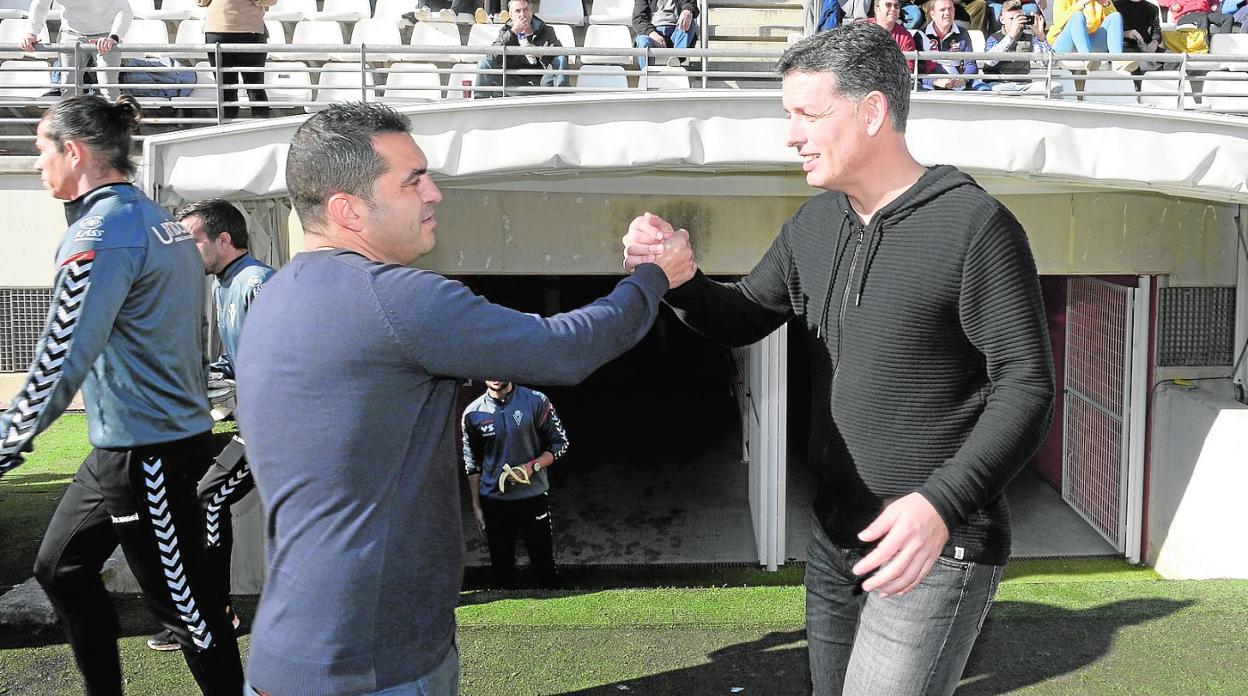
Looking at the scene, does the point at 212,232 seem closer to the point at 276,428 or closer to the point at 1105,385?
the point at 276,428

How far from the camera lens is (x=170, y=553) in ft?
10.1

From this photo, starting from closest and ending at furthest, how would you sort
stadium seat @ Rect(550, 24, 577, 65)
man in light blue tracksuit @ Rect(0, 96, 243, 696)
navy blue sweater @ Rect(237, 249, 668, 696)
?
navy blue sweater @ Rect(237, 249, 668, 696) < man in light blue tracksuit @ Rect(0, 96, 243, 696) < stadium seat @ Rect(550, 24, 577, 65)

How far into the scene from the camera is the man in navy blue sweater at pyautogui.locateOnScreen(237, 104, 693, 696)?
5.81 feet

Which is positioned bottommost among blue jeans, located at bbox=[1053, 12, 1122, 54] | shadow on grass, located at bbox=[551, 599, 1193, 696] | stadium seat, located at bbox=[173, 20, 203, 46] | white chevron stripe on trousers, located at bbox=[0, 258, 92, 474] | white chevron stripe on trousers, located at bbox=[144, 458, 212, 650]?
shadow on grass, located at bbox=[551, 599, 1193, 696]

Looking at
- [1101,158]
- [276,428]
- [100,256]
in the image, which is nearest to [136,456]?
[100,256]

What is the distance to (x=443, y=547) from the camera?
193 centimetres

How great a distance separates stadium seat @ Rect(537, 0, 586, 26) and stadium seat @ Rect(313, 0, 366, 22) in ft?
5.97

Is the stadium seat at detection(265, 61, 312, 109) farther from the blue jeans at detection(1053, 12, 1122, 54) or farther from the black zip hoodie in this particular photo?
the black zip hoodie

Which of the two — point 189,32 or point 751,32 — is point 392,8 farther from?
point 751,32

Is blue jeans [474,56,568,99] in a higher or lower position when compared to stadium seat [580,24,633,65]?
lower

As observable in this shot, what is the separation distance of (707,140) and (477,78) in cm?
373

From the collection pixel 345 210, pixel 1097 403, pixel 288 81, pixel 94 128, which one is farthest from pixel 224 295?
pixel 1097 403

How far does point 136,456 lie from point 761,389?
218 inches

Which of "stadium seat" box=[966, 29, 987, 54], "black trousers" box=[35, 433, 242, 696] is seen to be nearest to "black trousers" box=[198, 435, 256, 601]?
"black trousers" box=[35, 433, 242, 696]
